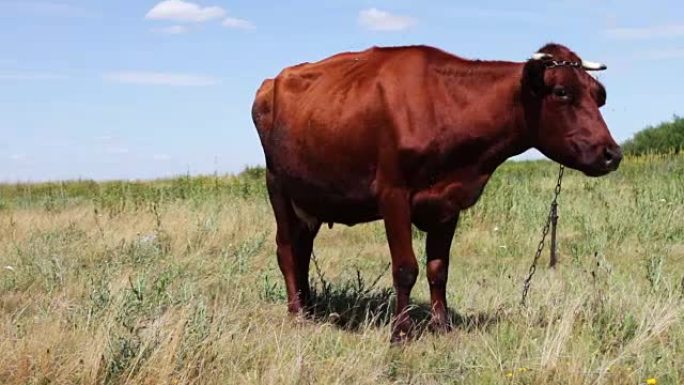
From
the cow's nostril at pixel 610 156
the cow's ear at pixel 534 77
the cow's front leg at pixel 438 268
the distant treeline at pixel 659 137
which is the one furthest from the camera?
the distant treeline at pixel 659 137

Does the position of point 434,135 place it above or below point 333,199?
above

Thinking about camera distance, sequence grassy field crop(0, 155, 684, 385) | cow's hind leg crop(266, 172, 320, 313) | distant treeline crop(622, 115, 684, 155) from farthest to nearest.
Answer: distant treeline crop(622, 115, 684, 155) < cow's hind leg crop(266, 172, 320, 313) < grassy field crop(0, 155, 684, 385)

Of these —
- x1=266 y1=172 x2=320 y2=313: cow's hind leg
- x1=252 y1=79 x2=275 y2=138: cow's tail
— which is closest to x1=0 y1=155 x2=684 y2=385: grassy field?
x1=266 y1=172 x2=320 y2=313: cow's hind leg

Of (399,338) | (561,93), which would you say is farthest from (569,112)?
(399,338)

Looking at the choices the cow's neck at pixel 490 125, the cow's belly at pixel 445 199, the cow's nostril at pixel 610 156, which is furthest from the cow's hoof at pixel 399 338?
the cow's nostril at pixel 610 156

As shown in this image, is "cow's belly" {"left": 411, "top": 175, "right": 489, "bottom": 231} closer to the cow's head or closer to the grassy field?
the cow's head

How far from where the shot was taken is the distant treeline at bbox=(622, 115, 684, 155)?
1756 inches

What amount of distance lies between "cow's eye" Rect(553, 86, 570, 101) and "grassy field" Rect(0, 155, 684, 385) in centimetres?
135

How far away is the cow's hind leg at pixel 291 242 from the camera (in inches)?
290

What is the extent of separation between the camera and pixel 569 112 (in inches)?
230

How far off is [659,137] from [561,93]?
42.2m

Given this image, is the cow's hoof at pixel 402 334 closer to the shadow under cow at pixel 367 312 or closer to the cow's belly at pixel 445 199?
the shadow under cow at pixel 367 312

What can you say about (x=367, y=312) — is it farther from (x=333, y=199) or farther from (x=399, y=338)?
(x=333, y=199)

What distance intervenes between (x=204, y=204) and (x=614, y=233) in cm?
626
